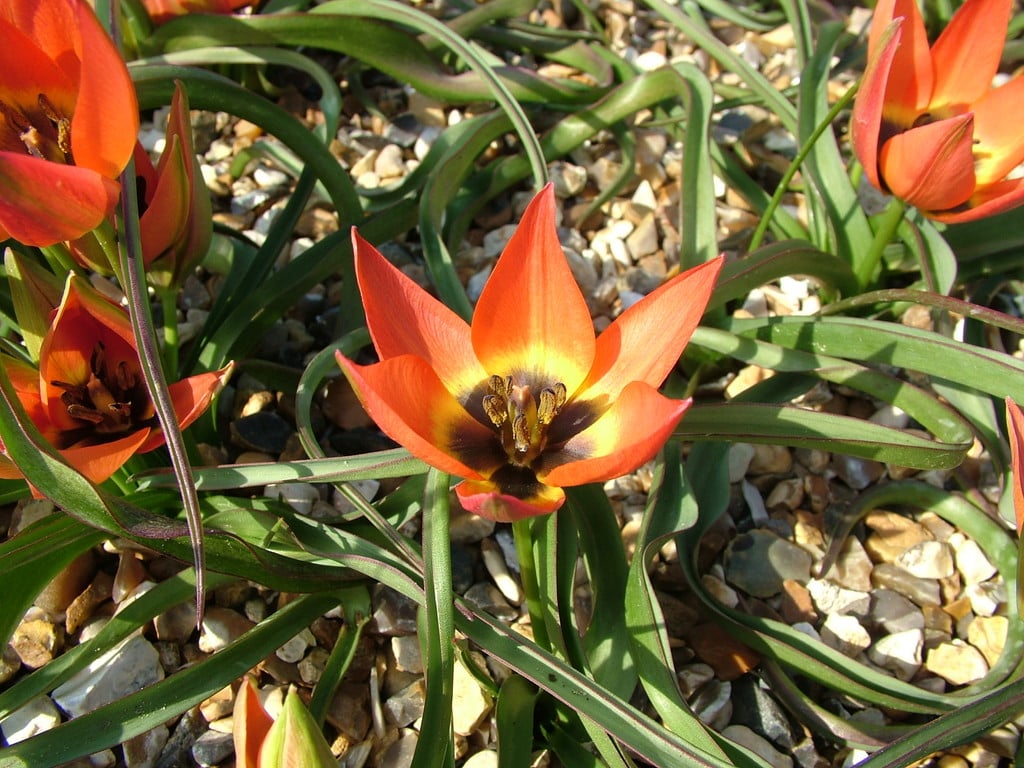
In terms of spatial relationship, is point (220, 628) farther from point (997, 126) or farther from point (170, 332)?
point (997, 126)

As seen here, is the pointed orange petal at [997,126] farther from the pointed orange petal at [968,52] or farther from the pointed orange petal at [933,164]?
the pointed orange petal at [933,164]

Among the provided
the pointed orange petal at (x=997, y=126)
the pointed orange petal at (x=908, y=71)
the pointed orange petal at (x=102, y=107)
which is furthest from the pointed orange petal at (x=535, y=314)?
the pointed orange petal at (x=997, y=126)

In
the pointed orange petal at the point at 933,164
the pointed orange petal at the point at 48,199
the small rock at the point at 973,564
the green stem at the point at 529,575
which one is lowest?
the small rock at the point at 973,564

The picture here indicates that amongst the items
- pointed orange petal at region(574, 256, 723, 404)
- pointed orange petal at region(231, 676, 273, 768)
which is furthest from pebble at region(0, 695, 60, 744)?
pointed orange petal at region(574, 256, 723, 404)

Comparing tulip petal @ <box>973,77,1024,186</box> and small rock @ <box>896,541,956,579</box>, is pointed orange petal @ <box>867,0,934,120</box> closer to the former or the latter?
tulip petal @ <box>973,77,1024,186</box>

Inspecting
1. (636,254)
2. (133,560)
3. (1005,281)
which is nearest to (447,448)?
(133,560)

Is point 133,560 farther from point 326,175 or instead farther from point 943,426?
point 943,426
